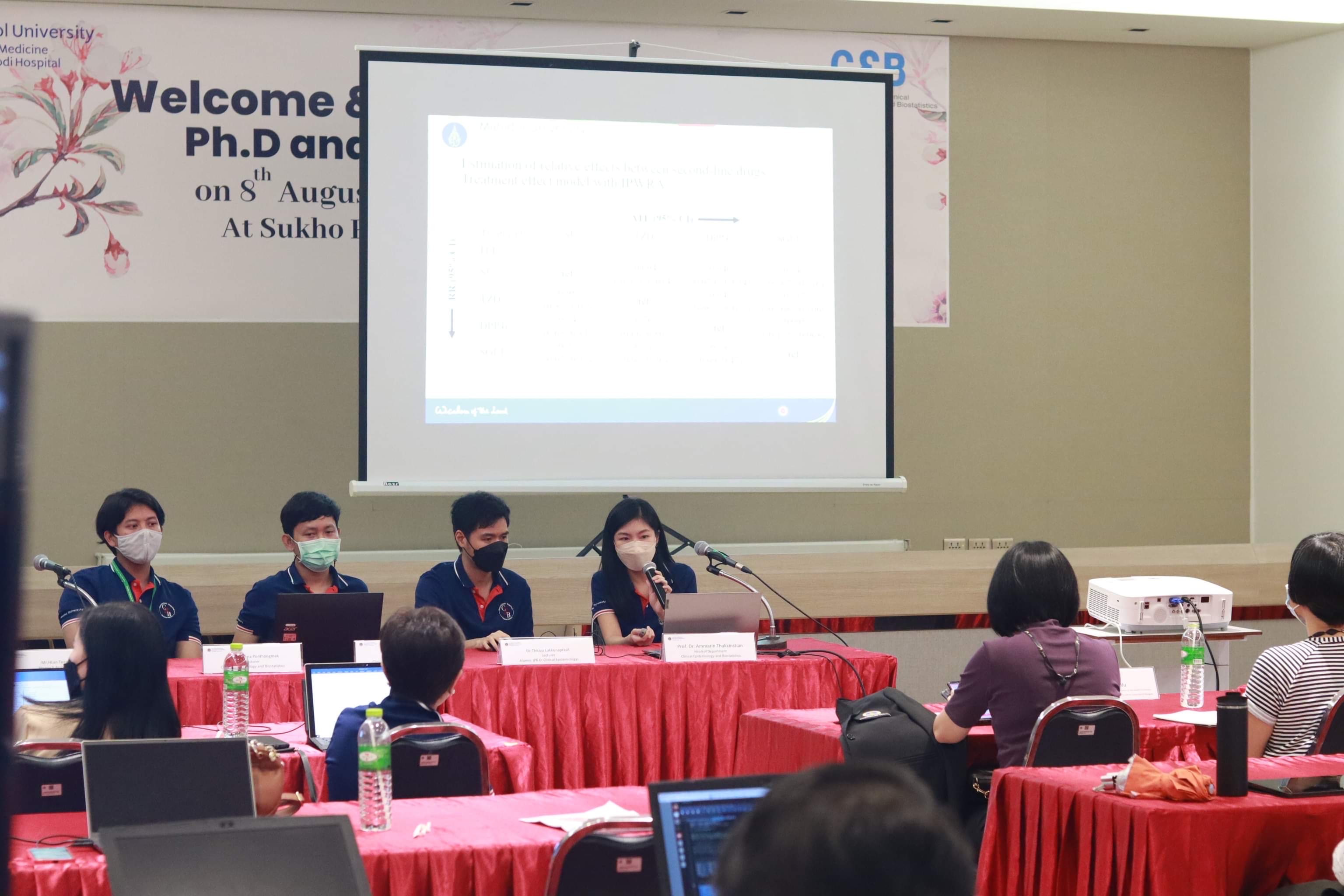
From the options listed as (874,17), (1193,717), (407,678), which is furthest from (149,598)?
(874,17)

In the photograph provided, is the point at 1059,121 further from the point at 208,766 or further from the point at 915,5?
the point at 208,766

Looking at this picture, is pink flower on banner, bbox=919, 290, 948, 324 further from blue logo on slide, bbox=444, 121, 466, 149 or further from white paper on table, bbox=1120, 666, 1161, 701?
white paper on table, bbox=1120, 666, 1161, 701

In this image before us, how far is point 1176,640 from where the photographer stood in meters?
5.01

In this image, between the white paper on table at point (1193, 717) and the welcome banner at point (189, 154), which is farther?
the welcome banner at point (189, 154)

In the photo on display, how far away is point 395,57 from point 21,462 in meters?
5.45

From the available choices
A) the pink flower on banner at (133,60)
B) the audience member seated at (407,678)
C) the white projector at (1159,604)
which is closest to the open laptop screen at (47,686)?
the audience member seated at (407,678)

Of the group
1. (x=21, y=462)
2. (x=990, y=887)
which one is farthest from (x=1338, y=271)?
(x=21, y=462)

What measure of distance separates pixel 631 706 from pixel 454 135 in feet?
8.25

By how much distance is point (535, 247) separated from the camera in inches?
223

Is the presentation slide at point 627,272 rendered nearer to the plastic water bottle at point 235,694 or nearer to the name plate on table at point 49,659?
the plastic water bottle at point 235,694

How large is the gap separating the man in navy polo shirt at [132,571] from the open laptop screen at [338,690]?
1206mm

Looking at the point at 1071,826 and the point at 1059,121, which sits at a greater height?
the point at 1059,121

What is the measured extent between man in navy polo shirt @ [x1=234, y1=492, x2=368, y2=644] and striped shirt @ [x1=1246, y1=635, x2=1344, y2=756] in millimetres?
2864

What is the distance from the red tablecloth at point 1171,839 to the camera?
95.6 inches
